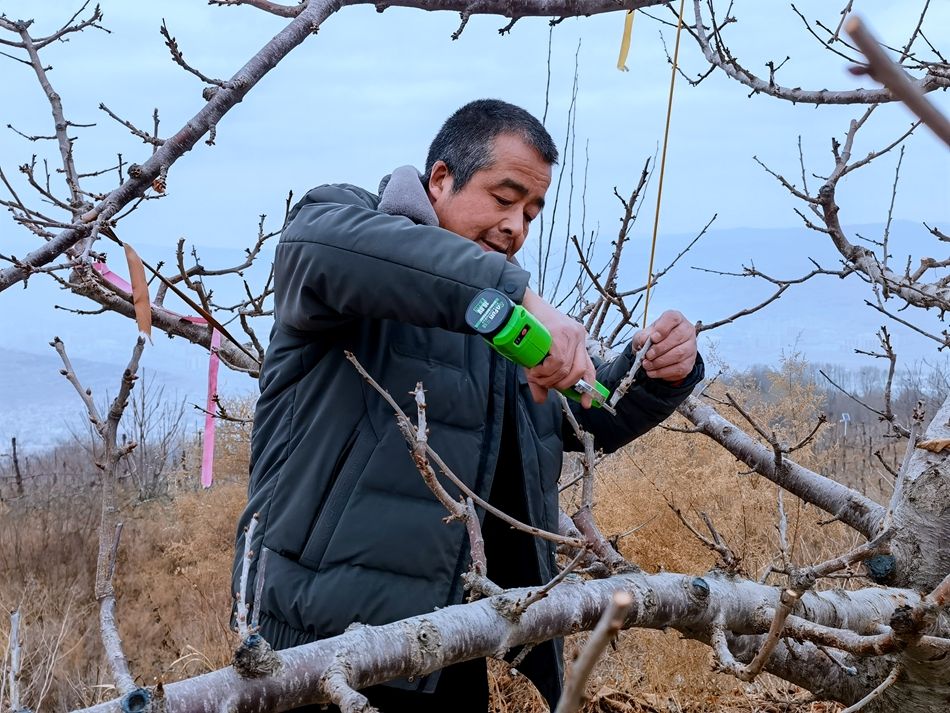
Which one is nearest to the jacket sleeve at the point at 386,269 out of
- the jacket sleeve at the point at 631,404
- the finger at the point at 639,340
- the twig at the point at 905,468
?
the finger at the point at 639,340

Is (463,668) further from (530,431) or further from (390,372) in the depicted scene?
(390,372)

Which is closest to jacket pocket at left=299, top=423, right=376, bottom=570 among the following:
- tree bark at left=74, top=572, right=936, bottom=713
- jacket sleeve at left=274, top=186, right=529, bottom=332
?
jacket sleeve at left=274, top=186, right=529, bottom=332

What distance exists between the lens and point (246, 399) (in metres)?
9.45

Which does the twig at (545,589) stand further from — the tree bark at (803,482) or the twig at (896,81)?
the tree bark at (803,482)

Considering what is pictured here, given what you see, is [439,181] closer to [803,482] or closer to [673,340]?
[673,340]

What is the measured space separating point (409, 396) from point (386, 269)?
34 centimetres

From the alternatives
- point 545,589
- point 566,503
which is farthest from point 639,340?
point 566,503

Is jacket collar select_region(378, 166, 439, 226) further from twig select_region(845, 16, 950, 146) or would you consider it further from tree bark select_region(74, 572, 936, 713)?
twig select_region(845, 16, 950, 146)

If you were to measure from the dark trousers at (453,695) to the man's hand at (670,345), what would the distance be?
31.1 inches

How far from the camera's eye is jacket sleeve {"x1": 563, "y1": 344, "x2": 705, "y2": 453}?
6.83 ft

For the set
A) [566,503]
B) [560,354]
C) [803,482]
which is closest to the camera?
[560,354]

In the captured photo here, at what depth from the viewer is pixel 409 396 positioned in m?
1.81

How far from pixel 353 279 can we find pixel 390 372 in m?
0.32

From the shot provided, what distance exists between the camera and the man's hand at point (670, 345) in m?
1.96
